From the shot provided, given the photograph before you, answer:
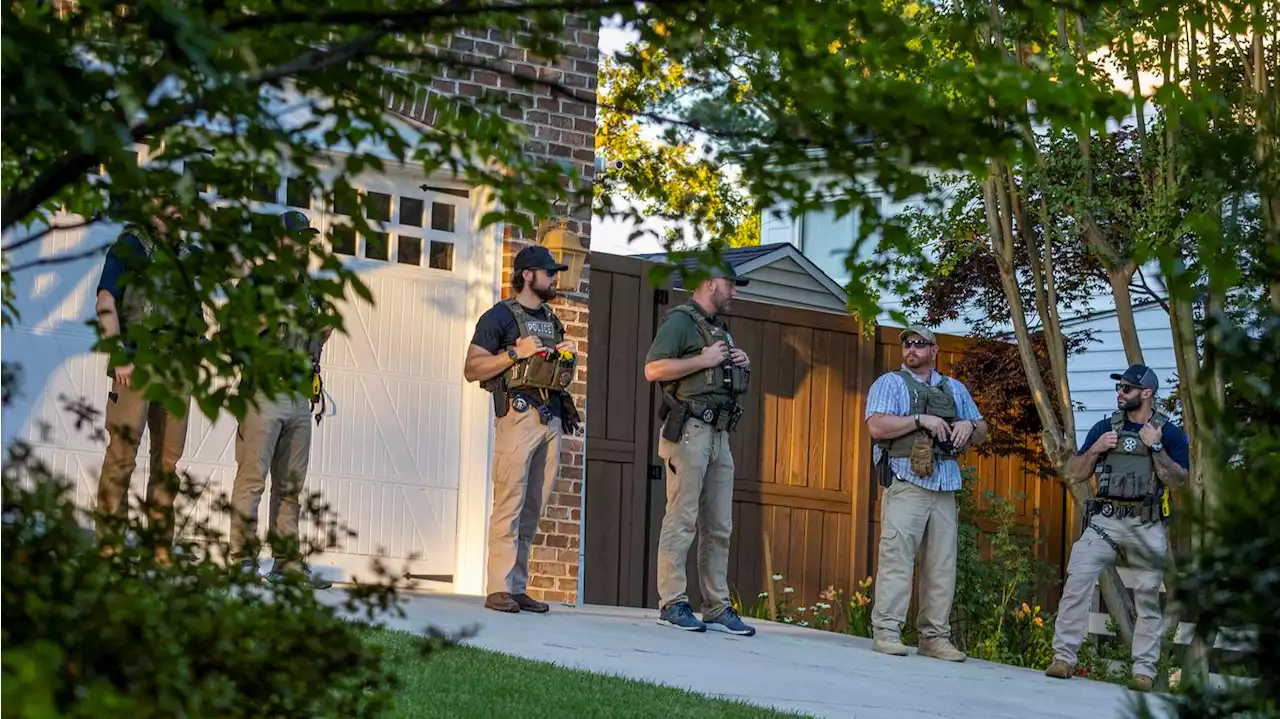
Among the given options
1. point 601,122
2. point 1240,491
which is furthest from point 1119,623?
point 601,122

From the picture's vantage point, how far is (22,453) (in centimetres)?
339

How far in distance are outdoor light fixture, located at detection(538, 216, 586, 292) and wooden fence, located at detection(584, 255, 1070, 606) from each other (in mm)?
796

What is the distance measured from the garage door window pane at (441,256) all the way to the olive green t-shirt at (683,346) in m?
1.82

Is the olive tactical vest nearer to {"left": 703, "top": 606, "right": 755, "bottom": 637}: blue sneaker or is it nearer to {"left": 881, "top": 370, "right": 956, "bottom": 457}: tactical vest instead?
{"left": 881, "top": 370, "right": 956, "bottom": 457}: tactical vest

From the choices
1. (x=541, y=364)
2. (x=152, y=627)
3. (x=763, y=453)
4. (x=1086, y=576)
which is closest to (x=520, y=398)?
(x=541, y=364)

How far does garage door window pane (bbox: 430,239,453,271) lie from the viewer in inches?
453

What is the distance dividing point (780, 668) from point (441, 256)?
152 inches

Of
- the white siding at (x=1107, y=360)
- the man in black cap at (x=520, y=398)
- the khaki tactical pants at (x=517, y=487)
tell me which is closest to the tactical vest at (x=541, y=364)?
the man in black cap at (x=520, y=398)

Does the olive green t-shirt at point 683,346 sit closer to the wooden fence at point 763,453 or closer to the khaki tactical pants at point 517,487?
the khaki tactical pants at point 517,487

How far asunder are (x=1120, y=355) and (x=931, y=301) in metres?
4.93

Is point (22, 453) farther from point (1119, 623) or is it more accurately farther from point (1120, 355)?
point (1120, 355)

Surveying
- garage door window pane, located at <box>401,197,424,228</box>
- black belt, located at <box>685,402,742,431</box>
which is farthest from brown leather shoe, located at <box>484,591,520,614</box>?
garage door window pane, located at <box>401,197,424,228</box>

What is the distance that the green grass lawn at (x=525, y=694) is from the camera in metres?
6.61

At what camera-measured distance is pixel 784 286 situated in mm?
15414
